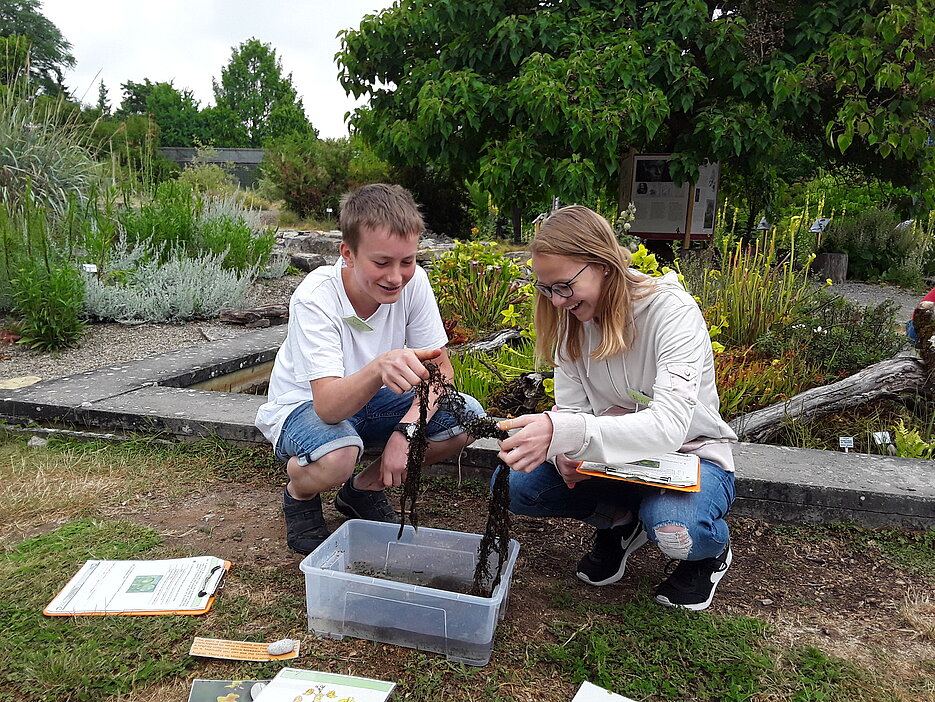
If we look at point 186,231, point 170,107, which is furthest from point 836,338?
point 170,107

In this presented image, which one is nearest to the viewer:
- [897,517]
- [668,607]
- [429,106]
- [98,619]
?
[98,619]

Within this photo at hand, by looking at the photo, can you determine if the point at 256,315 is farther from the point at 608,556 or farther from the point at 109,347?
the point at 608,556

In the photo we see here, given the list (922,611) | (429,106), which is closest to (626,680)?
(922,611)

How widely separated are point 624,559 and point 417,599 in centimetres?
78

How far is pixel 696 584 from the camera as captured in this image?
214cm

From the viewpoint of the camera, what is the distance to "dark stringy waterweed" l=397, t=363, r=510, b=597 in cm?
197

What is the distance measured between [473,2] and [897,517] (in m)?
6.19

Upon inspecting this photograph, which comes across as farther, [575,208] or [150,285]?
[150,285]

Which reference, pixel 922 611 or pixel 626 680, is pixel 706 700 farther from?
pixel 922 611

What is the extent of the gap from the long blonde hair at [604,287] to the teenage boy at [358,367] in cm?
39

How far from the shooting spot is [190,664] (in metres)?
1.86

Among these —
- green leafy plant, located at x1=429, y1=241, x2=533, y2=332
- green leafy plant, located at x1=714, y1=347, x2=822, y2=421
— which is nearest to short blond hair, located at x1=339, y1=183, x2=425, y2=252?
green leafy plant, located at x1=714, y1=347, x2=822, y2=421

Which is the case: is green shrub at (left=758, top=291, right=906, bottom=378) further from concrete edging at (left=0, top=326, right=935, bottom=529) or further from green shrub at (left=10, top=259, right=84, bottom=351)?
green shrub at (left=10, top=259, right=84, bottom=351)

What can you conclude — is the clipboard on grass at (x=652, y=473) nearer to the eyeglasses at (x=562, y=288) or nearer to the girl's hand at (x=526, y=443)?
the girl's hand at (x=526, y=443)
